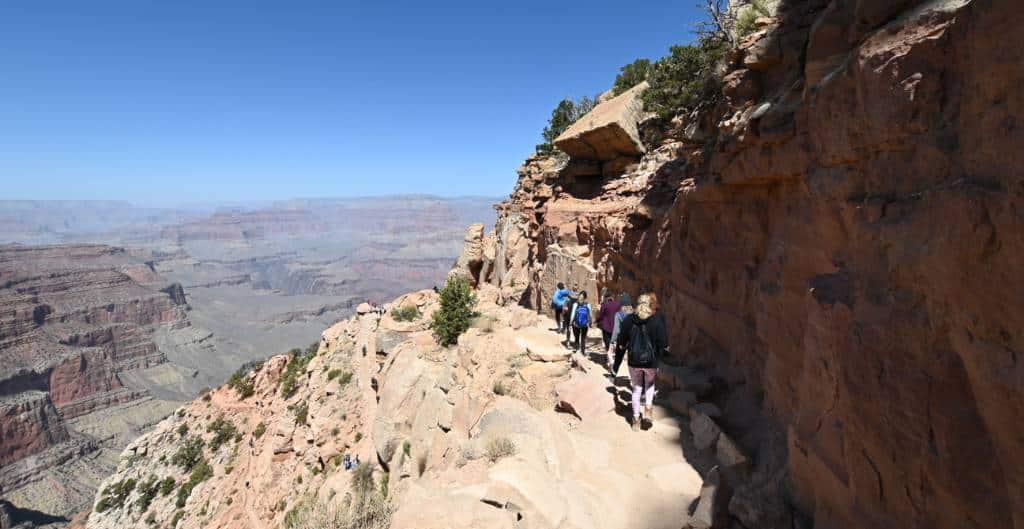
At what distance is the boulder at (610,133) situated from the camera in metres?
19.0

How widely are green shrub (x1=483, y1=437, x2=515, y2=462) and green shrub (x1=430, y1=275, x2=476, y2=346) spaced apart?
8.26 meters

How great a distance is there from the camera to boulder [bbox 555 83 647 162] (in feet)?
62.4

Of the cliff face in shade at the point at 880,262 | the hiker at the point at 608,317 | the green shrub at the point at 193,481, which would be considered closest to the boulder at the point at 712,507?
the cliff face in shade at the point at 880,262

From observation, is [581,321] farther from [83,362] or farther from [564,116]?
[83,362]

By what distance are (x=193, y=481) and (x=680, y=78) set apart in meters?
30.4

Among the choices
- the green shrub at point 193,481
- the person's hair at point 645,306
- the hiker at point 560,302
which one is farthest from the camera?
the green shrub at point 193,481

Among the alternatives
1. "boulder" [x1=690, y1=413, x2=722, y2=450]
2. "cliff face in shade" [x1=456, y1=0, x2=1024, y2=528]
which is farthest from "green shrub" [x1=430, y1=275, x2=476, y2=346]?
"cliff face in shade" [x1=456, y1=0, x2=1024, y2=528]

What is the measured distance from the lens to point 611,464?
24.7ft

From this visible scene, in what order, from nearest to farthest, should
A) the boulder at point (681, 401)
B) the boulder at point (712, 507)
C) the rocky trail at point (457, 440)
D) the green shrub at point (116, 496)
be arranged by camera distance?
the boulder at point (712, 507), the rocky trail at point (457, 440), the boulder at point (681, 401), the green shrub at point (116, 496)

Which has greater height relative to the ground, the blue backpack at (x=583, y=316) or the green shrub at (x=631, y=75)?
the green shrub at (x=631, y=75)

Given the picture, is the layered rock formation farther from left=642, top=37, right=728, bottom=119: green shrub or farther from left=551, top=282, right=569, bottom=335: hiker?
left=642, top=37, right=728, bottom=119: green shrub

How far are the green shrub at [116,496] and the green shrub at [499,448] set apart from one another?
32337mm

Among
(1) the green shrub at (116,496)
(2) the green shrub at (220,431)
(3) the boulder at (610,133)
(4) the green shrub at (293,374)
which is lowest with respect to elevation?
(1) the green shrub at (116,496)

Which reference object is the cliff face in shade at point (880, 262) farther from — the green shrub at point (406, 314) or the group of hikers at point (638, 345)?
the green shrub at point (406, 314)
